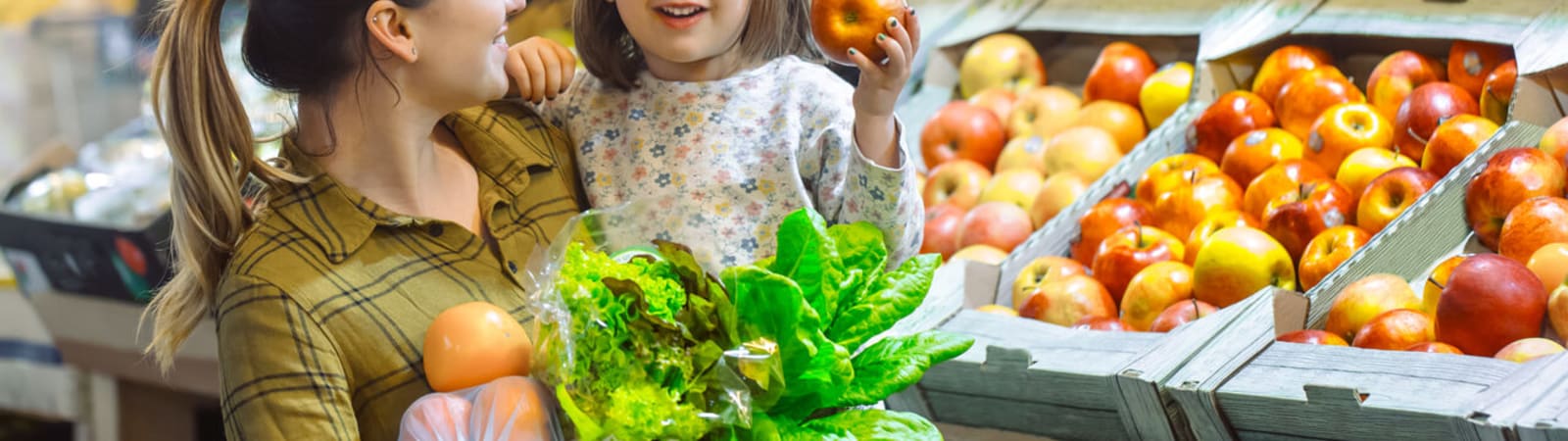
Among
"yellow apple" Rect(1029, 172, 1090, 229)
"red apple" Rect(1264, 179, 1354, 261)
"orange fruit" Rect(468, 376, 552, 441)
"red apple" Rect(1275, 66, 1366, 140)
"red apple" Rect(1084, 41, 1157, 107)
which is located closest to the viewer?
"orange fruit" Rect(468, 376, 552, 441)

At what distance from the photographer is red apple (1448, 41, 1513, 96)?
7.58ft

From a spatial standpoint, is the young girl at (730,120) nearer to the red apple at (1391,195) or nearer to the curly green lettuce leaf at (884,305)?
the curly green lettuce leaf at (884,305)

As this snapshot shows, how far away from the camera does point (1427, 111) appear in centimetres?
228

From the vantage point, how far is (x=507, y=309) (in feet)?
5.02

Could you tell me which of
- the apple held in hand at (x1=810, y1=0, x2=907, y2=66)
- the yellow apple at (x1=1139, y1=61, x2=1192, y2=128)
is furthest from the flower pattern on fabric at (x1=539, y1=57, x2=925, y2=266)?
the yellow apple at (x1=1139, y1=61, x2=1192, y2=128)

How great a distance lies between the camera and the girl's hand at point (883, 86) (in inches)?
59.3

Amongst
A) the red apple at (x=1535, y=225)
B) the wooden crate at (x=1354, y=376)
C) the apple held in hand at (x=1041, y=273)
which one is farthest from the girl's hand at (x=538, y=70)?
the red apple at (x=1535, y=225)

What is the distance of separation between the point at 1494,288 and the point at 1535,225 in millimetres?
188

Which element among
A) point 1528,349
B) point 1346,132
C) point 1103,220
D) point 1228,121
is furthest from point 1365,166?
point 1528,349

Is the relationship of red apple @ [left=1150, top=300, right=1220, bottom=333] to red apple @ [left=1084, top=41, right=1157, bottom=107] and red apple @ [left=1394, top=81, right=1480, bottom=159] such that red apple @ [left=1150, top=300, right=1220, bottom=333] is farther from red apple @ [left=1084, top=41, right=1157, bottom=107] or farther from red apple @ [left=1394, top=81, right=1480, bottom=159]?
red apple @ [left=1084, top=41, right=1157, bottom=107]

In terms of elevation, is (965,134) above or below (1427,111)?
below

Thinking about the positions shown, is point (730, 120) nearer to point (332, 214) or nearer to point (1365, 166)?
point (332, 214)

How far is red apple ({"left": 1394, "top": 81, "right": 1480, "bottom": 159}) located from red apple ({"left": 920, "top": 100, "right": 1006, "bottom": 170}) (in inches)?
35.8

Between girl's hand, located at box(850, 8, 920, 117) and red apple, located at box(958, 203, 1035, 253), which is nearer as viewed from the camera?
girl's hand, located at box(850, 8, 920, 117)
